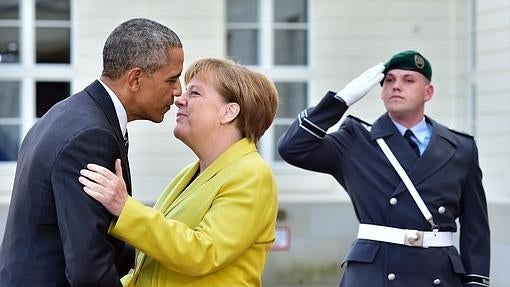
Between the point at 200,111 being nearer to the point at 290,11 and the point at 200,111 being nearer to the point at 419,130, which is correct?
the point at 419,130

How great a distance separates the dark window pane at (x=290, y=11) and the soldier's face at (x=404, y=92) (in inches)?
236

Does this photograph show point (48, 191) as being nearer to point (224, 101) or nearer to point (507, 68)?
Answer: point (224, 101)

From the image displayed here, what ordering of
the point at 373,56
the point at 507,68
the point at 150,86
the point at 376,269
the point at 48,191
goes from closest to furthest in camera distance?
the point at 48,191, the point at 150,86, the point at 376,269, the point at 507,68, the point at 373,56

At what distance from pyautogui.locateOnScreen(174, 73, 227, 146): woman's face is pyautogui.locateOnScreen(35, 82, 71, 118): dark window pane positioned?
7408 millimetres

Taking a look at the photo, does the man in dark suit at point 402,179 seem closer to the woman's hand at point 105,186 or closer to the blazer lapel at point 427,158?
the blazer lapel at point 427,158

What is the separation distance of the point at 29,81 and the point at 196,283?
7.75m

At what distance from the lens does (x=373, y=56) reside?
10.8 m

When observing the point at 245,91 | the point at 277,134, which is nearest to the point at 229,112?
the point at 245,91

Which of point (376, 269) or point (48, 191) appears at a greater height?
point (48, 191)

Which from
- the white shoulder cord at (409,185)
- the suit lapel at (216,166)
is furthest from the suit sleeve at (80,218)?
the white shoulder cord at (409,185)

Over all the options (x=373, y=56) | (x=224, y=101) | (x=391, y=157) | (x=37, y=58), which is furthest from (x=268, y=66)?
(x=224, y=101)

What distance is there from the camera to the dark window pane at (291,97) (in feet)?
36.7

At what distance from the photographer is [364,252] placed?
195 inches

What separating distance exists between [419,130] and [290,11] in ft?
20.1
